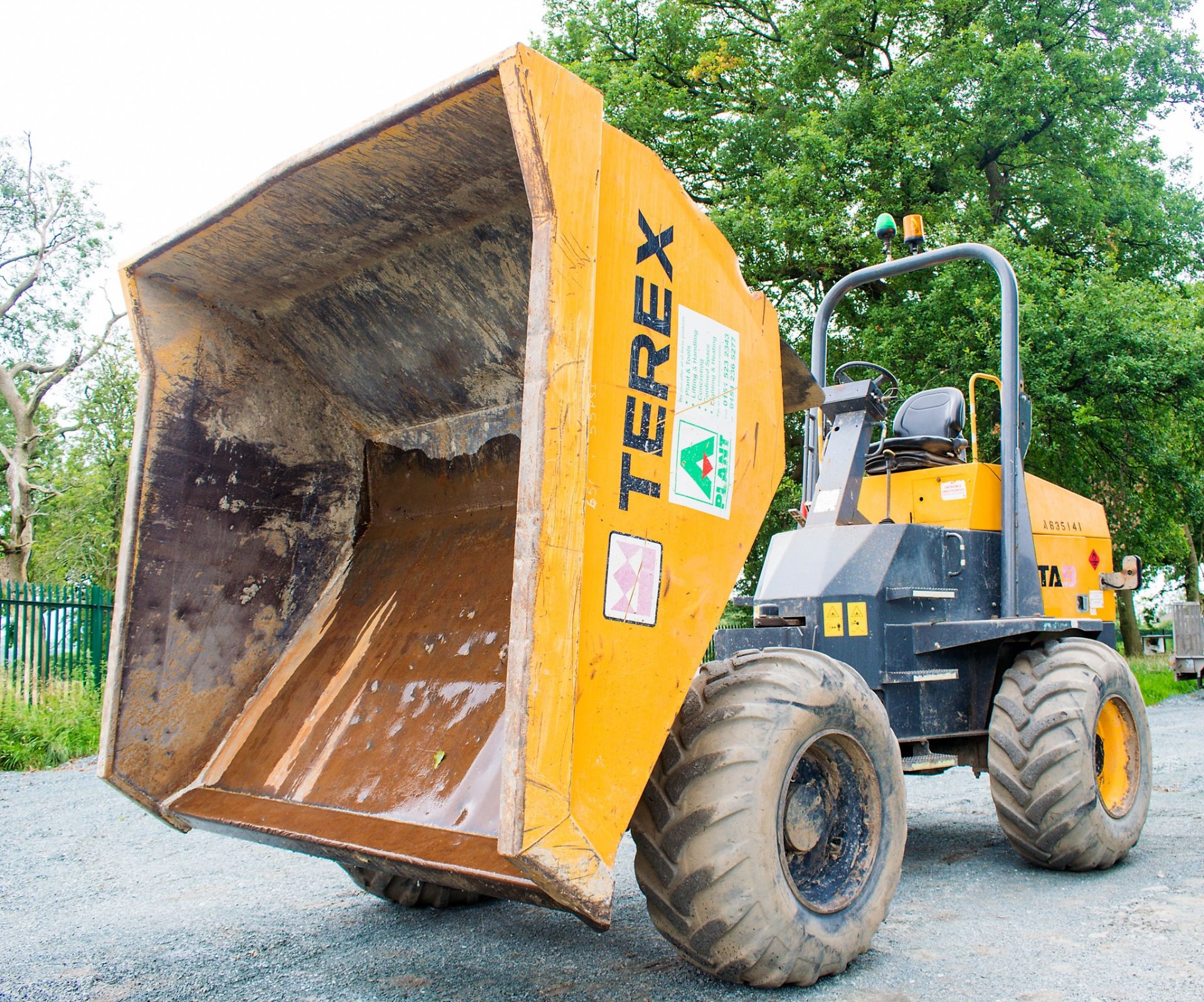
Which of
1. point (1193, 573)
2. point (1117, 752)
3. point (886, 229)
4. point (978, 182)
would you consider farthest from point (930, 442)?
point (1193, 573)

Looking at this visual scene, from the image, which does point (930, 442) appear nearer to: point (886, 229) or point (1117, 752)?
point (886, 229)

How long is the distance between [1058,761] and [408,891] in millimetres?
2764

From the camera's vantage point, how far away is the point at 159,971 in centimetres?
325

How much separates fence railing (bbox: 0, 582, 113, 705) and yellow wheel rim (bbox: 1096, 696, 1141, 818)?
31.4ft

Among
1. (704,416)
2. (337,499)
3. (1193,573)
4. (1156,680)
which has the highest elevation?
(1193,573)

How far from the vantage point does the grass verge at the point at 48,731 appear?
890 cm

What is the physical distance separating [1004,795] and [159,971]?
3422mm

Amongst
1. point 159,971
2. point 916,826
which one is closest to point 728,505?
point 159,971

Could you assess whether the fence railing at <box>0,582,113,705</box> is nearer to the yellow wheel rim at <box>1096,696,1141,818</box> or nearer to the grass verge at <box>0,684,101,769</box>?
the grass verge at <box>0,684,101,769</box>

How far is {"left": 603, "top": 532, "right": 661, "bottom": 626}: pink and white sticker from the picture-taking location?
2.53m

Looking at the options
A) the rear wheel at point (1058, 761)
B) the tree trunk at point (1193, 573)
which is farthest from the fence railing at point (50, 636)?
the tree trunk at point (1193, 573)

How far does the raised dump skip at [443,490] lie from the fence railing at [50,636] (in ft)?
25.3

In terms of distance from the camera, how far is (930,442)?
5129 mm

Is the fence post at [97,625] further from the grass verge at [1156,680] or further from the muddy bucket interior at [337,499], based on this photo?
the grass verge at [1156,680]
